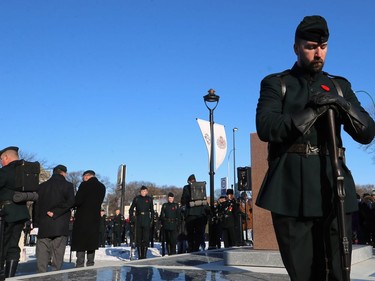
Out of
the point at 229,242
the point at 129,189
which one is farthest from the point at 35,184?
the point at 129,189

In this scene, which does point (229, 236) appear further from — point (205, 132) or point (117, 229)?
point (117, 229)

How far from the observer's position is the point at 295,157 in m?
2.44

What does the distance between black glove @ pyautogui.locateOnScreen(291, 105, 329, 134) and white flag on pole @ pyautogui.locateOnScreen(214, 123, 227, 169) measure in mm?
11715

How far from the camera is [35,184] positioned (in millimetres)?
7133

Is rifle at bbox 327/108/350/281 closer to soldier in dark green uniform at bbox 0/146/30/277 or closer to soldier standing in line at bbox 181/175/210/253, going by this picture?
soldier in dark green uniform at bbox 0/146/30/277

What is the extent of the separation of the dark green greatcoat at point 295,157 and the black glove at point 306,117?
0.10 ft

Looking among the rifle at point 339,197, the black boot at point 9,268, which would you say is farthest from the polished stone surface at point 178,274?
the rifle at point 339,197

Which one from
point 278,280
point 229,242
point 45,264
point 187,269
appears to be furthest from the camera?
point 229,242

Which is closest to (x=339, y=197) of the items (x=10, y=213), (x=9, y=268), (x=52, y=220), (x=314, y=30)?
(x=314, y=30)

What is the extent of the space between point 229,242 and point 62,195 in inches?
331

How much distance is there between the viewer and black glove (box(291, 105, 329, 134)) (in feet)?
7.44

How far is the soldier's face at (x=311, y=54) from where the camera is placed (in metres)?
2.48

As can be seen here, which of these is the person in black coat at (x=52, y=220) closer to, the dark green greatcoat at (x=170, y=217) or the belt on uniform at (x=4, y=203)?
the belt on uniform at (x=4, y=203)

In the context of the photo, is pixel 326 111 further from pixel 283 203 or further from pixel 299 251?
pixel 299 251
